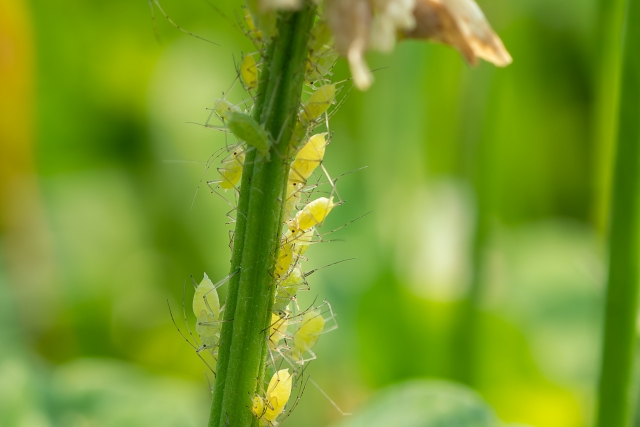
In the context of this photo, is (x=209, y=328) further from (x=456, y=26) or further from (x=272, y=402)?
(x=456, y=26)

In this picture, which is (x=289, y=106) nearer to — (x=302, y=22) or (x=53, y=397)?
(x=302, y=22)

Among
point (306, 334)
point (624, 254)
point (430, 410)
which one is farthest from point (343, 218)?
point (306, 334)

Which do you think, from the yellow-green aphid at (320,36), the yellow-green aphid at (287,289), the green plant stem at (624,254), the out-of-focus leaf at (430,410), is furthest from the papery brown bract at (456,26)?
the out-of-focus leaf at (430,410)

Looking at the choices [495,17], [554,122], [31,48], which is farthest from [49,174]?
[554,122]

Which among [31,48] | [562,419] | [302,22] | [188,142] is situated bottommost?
[562,419]

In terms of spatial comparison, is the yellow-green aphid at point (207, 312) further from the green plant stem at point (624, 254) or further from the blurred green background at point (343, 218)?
the blurred green background at point (343, 218)

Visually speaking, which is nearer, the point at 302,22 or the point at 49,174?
the point at 302,22
